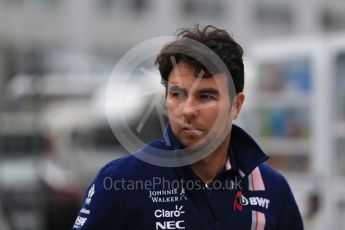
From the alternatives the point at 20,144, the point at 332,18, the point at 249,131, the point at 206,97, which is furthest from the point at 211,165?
the point at 332,18

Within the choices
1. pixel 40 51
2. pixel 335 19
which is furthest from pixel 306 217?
pixel 335 19

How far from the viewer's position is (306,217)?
7.55m

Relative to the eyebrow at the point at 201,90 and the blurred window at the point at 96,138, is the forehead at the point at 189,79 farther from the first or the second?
the blurred window at the point at 96,138

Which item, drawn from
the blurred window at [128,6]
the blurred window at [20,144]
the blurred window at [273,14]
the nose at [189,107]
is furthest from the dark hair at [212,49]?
the blurred window at [273,14]

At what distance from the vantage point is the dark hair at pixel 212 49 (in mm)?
3209

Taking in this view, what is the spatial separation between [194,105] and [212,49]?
23 cm

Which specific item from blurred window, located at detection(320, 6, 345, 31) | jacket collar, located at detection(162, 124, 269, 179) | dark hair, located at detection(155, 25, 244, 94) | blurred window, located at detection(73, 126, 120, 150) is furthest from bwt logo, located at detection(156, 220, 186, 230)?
blurred window, located at detection(320, 6, 345, 31)

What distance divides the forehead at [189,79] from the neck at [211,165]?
0.79 feet

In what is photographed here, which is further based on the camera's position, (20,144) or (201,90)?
(20,144)

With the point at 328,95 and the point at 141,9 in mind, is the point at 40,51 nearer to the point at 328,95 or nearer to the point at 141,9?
the point at 141,9

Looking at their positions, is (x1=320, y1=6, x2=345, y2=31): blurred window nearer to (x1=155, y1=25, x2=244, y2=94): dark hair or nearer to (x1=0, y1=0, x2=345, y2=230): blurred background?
(x1=0, y1=0, x2=345, y2=230): blurred background

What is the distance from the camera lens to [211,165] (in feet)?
10.8

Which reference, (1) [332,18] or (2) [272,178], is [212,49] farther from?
(1) [332,18]

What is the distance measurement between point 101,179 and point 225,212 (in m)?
0.46
